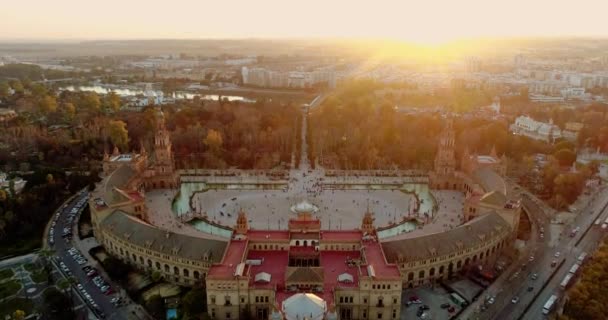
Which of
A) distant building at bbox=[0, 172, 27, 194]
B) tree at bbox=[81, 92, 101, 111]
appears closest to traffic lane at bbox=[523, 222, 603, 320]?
distant building at bbox=[0, 172, 27, 194]

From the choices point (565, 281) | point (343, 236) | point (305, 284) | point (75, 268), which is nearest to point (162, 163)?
point (75, 268)

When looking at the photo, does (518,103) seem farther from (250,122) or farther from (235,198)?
(235,198)

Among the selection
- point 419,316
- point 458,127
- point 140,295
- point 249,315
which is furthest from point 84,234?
point 458,127

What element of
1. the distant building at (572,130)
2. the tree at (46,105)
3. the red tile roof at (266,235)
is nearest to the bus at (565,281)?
the red tile roof at (266,235)

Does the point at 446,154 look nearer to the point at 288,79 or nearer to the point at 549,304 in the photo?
the point at 549,304

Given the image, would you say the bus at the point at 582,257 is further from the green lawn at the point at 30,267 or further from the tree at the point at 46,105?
the tree at the point at 46,105

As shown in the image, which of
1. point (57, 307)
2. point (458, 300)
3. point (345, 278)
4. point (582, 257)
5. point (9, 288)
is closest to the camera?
point (57, 307)
